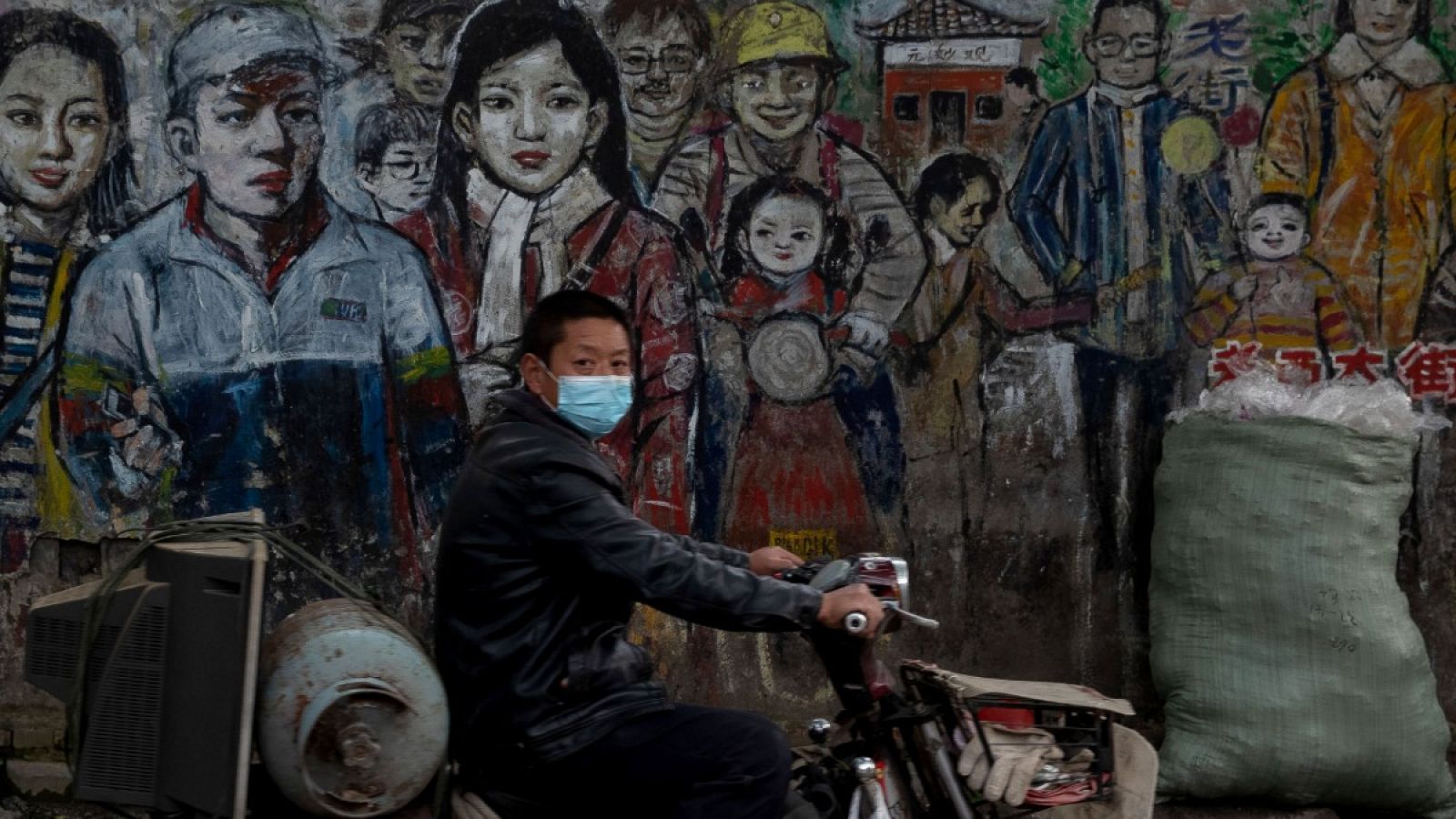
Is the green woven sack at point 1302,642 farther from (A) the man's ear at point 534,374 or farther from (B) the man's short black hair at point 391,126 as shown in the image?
(B) the man's short black hair at point 391,126

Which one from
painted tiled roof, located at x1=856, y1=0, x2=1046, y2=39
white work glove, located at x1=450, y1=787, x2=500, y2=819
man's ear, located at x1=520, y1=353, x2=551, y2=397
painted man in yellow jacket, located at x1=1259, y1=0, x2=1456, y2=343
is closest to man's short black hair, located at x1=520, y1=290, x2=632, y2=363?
man's ear, located at x1=520, y1=353, x2=551, y2=397

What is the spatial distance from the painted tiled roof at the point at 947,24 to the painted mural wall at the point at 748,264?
0.01 meters

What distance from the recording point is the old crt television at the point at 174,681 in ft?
9.96

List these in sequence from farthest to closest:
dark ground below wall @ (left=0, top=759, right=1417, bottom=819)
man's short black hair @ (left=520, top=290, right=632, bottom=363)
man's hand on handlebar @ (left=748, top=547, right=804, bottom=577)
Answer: dark ground below wall @ (left=0, top=759, right=1417, bottom=819)
man's hand on handlebar @ (left=748, top=547, right=804, bottom=577)
man's short black hair @ (left=520, top=290, right=632, bottom=363)

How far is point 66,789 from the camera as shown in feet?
18.8

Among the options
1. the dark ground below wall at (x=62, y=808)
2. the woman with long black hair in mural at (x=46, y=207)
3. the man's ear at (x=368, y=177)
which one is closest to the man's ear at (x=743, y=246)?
the man's ear at (x=368, y=177)

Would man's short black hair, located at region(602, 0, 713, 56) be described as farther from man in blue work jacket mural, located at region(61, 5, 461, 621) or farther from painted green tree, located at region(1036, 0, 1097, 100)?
painted green tree, located at region(1036, 0, 1097, 100)

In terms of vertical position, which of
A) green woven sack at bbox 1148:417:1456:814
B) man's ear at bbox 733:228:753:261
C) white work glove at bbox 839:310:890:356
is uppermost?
man's ear at bbox 733:228:753:261

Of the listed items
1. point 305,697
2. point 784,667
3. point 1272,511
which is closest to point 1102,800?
point 305,697

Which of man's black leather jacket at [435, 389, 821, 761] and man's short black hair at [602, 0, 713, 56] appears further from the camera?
man's short black hair at [602, 0, 713, 56]

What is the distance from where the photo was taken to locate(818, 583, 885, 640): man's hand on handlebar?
10.2 ft

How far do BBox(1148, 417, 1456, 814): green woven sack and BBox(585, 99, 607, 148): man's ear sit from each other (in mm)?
2603

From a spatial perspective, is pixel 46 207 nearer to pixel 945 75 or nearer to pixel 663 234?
pixel 663 234

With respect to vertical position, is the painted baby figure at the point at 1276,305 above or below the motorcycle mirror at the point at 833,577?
above
